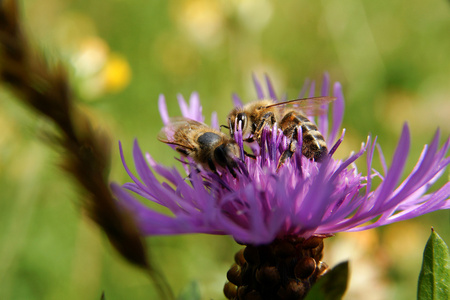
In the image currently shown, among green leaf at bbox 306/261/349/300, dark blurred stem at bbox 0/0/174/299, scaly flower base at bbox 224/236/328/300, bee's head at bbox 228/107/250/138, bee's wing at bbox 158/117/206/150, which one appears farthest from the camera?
bee's head at bbox 228/107/250/138

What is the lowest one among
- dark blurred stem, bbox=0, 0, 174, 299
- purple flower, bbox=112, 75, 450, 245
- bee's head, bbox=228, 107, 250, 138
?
purple flower, bbox=112, 75, 450, 245

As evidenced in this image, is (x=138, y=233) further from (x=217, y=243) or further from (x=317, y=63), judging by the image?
(x=317, y=63)

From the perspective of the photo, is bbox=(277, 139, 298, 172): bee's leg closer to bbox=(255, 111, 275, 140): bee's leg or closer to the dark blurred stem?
bbox=(255, 111, 275, 140): bee's leg

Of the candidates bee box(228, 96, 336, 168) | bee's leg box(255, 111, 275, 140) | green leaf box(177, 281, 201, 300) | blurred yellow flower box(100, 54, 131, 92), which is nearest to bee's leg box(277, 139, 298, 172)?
bee box(228, 96, 336, 168)

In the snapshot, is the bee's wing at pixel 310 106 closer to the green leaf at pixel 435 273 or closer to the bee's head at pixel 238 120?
the bee's head at pixel 238 120

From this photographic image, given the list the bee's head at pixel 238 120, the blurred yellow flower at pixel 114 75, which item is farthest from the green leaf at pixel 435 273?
the blurred yellow flower at pixel 114 75

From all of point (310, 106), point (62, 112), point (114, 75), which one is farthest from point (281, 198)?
point (114, 75)
